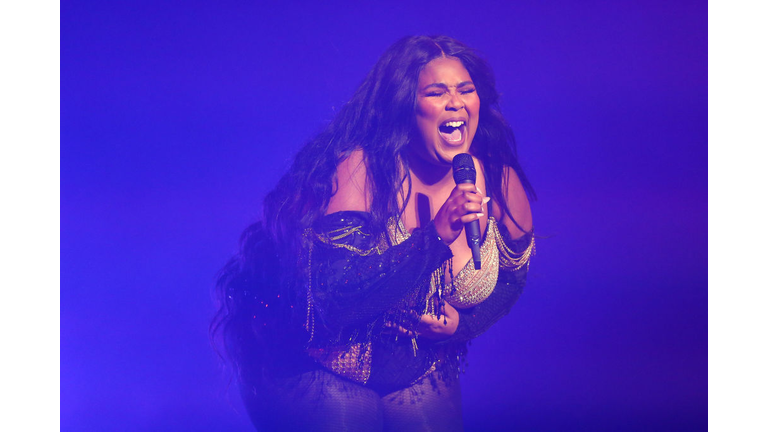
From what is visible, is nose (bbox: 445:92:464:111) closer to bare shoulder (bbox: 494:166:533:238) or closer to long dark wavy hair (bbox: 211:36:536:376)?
long dark wavy hair (bbox: 211:36:536:376)

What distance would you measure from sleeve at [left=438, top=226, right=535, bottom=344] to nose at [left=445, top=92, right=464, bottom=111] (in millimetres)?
385

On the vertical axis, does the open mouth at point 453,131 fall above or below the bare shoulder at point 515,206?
above

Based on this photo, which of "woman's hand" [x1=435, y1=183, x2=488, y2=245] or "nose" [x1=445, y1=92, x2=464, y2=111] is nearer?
"woman's hand" [x1=435, y1=183, x2=488, y2=245]

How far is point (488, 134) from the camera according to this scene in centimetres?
216

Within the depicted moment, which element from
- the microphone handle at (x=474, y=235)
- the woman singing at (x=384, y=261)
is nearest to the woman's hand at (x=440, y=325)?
the woman singing at (x=384, y=261)

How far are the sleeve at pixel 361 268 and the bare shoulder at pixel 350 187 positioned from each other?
0.04m

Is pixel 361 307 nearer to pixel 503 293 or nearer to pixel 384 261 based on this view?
pixel 384 261

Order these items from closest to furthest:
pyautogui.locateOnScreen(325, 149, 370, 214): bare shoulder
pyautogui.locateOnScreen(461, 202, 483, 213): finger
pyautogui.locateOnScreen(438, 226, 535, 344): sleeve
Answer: pyautogui.locateOnScreen(461, 202, 483, 213): finger
pyautogui.locateOnScreen(325, 149, 370, 214): bare shoulder
pyautogui.locateOnScreen(438, 226, 535, 344): sleeve

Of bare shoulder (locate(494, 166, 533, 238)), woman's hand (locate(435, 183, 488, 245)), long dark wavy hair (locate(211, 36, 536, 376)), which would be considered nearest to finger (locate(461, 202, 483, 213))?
woman's hand (locate(435, 183, 488, 245))

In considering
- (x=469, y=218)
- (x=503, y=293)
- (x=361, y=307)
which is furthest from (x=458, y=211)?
(x=503, y=293)

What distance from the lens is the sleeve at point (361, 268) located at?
5.91ft

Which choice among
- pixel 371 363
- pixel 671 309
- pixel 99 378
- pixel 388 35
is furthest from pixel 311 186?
pixel 671 309

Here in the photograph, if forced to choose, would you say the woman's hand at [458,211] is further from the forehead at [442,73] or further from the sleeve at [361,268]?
the forehead at [442,73]

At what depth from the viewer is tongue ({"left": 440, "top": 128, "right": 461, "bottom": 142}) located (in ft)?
6.56
